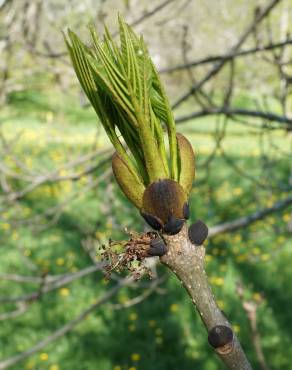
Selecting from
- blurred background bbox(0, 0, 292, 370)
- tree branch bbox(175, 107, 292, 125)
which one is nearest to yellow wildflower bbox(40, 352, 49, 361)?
blurred background bbox(0, 0, 292, 370)

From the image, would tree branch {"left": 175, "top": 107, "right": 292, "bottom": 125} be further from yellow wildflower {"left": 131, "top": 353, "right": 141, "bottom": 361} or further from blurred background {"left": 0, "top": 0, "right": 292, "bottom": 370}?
yellow wildflower {"left": 131, "top": 353, "right": 141, "bottom": 361}

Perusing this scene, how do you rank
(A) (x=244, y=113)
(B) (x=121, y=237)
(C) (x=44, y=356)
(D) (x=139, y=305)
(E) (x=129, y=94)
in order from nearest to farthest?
(E) (x=129, y=94) → (A) (x=244, y=113) → (C) (x=44, y=356) → (D) (x=139, y=305) → (B) (x=121, y=237)

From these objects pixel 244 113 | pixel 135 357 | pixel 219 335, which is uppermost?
pixel 219 335

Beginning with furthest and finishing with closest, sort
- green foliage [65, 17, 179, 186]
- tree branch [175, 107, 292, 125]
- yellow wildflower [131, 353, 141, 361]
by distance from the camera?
yellow wildflower [131, 353, 141, 361] < tree branch [175, 107, 292, 125] < green foliage [65, 17, 179, 186]

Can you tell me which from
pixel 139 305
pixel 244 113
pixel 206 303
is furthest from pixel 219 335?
pixel 139 305

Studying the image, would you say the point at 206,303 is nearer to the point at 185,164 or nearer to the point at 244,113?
the point at 185,164

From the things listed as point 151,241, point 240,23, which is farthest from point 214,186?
point 240,23

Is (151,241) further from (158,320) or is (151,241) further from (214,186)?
(214,186)
